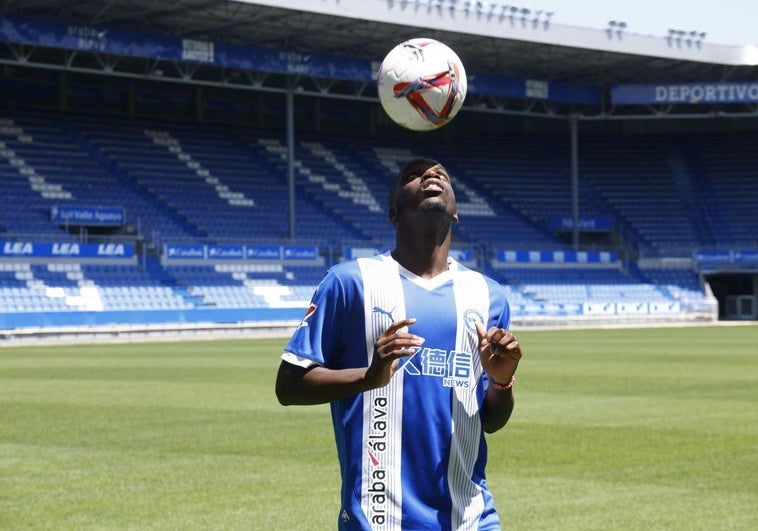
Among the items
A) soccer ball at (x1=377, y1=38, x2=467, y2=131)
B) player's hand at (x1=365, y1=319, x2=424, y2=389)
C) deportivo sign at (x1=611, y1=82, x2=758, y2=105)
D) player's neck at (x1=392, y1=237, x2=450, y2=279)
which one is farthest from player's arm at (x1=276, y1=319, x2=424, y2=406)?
deportivo sign at (x1=611, y1=82, x2=758, y2=105)

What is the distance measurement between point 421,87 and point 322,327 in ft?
4.27

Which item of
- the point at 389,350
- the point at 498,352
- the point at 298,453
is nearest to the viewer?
the point at 389,350

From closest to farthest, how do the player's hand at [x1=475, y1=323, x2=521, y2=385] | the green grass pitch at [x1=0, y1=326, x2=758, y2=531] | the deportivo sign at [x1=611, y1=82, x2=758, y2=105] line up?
1. the player's hand at [x1=475, y1=323, x2=521, y2=385]
2. the green grass pitch at [x1=0, y1=326, x2=758, y2=531]
3. the deportivo sign at [x1=611, y1=82, x2=758, y2=105]

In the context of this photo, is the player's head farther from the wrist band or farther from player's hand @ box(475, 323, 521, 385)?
the wrist band

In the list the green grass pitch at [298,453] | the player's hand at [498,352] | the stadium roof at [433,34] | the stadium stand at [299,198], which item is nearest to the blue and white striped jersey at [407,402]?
the player's hand at [498,352]

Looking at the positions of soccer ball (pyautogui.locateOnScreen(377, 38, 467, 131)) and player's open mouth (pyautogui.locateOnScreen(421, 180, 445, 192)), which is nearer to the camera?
player's open mouth (pyautogui.locateOnScreen(421, 180, 445, 192))

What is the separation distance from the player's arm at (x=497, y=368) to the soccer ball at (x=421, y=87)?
1.19 metres

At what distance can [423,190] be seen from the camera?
4109mm

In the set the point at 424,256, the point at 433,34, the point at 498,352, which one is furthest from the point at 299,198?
the point at 498,352

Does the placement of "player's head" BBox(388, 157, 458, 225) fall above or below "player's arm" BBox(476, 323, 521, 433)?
above

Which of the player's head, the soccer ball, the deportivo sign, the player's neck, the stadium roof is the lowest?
the player's neck

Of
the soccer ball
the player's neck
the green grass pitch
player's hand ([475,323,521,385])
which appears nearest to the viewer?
player's hand ([475,323,521,385])

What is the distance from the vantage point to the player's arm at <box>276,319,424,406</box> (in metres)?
3.82

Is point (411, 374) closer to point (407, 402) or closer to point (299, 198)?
point (407, 402)
